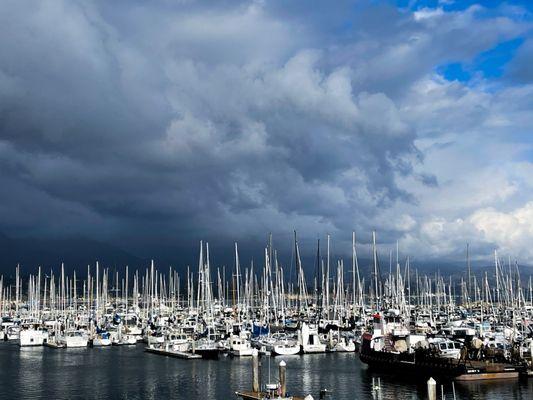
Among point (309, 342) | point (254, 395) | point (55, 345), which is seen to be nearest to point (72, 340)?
point (55, 345)

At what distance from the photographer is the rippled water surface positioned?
57656mm

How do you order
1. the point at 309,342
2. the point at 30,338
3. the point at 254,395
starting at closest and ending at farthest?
the point at 254,395
the point at 309,342
the point at 30,338

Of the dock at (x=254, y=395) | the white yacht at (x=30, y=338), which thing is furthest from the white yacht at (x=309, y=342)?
the white yacht at (x=30, y=338)

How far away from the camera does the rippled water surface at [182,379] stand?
57656mm

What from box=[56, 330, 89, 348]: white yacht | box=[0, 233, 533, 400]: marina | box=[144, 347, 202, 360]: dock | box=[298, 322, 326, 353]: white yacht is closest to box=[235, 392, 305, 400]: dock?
box=[0, 233, 533, 400]: marina

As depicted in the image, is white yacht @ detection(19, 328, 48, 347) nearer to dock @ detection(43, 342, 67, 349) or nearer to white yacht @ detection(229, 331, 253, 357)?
dock @ detection(43, 342, 67, 349)

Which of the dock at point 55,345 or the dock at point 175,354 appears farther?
the dock at point 55,345

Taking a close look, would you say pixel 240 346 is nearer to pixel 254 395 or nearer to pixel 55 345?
pixel 55 345

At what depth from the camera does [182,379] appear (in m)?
67.8

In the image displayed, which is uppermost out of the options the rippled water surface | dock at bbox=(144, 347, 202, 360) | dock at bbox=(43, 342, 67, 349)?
dock at bbox=(43, 342, 67, 349)

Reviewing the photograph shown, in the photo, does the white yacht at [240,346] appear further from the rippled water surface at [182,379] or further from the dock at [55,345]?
the dock at [55,345]

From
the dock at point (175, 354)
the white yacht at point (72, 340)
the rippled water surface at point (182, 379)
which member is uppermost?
the white yacht at point (72, 340)

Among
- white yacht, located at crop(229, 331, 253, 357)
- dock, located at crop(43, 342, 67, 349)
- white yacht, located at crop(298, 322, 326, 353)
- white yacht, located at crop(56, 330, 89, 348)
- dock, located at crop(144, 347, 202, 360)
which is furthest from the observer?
white yacht, located at crop(56, 330, 89, 348)

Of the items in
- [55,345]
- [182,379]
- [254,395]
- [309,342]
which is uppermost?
[55,345]
